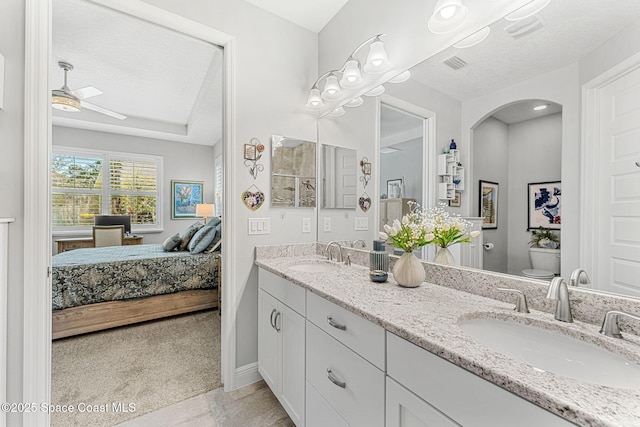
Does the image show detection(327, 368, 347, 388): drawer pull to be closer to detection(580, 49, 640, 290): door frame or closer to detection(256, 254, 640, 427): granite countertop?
detection(256, 254, 640, 427): granite countertop

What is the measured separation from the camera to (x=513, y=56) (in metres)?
1.08

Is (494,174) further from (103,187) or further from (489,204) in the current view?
(103,187)

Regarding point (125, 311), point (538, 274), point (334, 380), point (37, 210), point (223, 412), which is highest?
point (37, 210)

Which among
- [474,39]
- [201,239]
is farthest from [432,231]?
[201,239]

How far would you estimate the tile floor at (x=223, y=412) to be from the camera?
153 cm

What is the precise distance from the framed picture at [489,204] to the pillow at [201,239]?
3.10m

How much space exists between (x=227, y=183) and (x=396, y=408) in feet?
5.14

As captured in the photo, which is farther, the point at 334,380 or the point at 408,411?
the point at 334,380

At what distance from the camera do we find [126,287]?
2789 millimetres

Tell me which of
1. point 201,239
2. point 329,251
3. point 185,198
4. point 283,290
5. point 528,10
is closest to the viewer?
point 528,10

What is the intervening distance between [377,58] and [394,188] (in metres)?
0.78

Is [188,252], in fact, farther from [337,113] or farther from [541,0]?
[541,0]

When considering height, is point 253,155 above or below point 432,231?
above

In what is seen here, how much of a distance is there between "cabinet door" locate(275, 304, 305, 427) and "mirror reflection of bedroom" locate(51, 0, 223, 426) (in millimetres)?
696
